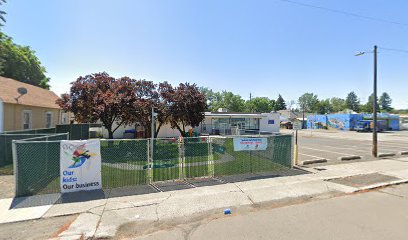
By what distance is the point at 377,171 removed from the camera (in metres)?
10.6

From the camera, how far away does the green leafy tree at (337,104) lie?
11962 cm

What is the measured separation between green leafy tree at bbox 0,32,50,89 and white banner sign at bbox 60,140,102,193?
1070 inches

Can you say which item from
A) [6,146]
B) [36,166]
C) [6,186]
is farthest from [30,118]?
[36,166]

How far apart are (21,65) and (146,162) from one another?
3454cm

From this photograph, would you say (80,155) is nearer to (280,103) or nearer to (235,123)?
(235,123)

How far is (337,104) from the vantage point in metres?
125

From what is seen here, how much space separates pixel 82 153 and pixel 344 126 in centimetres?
5353

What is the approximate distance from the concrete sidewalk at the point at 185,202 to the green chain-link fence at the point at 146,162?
1.00 meters

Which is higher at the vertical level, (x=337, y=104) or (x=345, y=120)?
(x=337, y=104)

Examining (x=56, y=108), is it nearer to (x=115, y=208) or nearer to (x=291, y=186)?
(x=115, y=208)

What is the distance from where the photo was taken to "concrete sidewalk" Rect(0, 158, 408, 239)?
5.38 m

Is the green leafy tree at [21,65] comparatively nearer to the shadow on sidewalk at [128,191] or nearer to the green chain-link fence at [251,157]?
the shadow on sidewalk at [128,191]

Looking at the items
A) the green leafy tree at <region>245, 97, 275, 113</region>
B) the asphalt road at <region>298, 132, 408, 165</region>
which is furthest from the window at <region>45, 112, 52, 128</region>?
the green leafy tree at <region>245, 97, 275, 113</region>

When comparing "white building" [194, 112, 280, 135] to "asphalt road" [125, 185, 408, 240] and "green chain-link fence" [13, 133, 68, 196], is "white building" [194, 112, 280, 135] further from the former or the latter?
"asphalt road" [125, 185, 408, 240]
